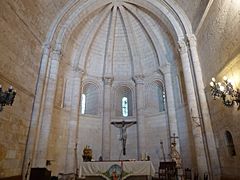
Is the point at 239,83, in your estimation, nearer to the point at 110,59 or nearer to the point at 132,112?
the point at 132,112

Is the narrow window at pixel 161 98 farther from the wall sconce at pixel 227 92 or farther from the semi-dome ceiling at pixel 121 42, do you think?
the wall sconce at pixel 227 92

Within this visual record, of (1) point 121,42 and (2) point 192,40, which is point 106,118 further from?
(2) point 192,40

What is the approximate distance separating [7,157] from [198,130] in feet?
26.2

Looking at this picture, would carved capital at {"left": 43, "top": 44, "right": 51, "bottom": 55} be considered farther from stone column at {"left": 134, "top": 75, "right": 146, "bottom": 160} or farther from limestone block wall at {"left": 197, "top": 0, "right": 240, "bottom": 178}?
limestone block wall at {"left": 197, "top": 0, "right": 240, "bottom": 178}

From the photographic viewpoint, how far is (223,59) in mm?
7168

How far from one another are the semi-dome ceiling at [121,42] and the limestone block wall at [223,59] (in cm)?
485

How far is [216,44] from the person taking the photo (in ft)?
25.5

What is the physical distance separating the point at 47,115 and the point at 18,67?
2.76 m

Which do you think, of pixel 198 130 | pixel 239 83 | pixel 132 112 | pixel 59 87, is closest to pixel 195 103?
pixel 198 130

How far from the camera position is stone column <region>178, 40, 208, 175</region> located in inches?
311

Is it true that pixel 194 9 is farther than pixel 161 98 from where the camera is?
No

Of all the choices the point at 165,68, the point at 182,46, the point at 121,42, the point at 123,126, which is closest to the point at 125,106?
the point at 123,126

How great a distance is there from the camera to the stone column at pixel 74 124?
11002 mm

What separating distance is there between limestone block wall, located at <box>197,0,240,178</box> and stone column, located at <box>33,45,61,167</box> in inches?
304
